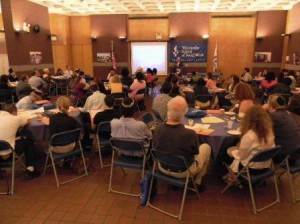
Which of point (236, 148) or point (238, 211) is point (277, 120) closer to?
point (236, 148)

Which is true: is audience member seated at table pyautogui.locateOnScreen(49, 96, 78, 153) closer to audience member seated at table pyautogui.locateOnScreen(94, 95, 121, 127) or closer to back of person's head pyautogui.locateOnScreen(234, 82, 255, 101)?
audience member seated at table pyautogui.locateOnScreen(94, 95, 121, 127)

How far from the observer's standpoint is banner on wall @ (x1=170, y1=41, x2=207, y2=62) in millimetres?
13164

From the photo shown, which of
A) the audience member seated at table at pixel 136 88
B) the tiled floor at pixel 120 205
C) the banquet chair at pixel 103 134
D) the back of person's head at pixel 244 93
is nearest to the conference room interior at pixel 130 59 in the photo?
the tiled floor at pixel 120 205

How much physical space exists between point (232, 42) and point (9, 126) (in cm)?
1254

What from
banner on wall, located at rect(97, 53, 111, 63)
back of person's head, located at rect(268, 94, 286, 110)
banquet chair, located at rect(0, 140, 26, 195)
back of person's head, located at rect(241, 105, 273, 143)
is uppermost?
banner on wall, located at rect(97, 53, 111, 63)

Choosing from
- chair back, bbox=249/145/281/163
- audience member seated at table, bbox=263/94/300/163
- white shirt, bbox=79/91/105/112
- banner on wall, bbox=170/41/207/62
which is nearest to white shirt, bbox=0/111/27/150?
white shirt, bbox=79/91/105/112

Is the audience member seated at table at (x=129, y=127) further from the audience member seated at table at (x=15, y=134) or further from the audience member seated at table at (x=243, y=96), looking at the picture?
the audience member seated at table at (x=243, y=96)

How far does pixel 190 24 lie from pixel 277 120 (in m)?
11.1

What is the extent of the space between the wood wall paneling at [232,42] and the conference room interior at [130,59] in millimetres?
50

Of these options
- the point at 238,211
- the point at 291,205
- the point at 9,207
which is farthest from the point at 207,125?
the point at 9,207

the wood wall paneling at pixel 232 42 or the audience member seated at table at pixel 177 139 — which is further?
the wood wall paneling at pixel 232 42

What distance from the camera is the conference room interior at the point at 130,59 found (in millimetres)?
2902

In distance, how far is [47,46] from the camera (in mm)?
12039

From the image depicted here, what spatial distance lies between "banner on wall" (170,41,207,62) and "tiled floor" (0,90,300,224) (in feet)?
34.2
